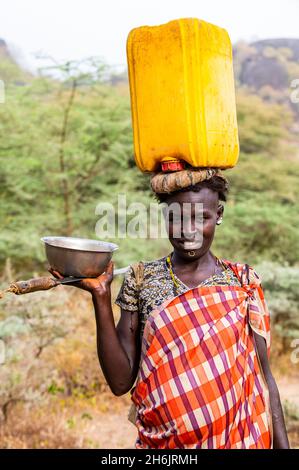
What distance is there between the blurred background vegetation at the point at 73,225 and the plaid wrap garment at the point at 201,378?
8.81ft

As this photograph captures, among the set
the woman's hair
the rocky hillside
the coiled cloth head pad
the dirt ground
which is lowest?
the dirt ground

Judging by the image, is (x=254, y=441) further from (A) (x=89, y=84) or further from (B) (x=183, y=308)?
(A) (x=89, y=84)

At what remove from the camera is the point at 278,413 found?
1937 mm

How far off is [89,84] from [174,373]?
7151 millimetres

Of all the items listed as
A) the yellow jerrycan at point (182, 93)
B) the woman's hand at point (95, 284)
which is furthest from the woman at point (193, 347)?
the yellow jerrycan at point (182, 93)

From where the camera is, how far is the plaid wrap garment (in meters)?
1.75

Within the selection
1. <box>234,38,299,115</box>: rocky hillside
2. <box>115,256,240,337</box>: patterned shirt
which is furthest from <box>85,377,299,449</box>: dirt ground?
<box>234,38,299,115</box>: rocky hillside

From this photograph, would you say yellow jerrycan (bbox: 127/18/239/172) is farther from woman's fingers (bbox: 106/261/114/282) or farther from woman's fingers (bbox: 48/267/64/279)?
woman's fingers (bbox: 48/267/64/279)

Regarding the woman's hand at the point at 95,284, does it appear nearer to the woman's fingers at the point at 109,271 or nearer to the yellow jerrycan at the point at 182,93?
the woman's fingers at the point at 109,271

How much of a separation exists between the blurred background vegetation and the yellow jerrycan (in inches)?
125

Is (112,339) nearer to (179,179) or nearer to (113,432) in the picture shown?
(179,179)

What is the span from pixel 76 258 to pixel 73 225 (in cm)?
619

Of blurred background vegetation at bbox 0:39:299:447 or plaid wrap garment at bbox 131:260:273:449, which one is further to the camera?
blurred background vegetation at bbox 0:39:299:447

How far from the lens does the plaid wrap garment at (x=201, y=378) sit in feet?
5.75
